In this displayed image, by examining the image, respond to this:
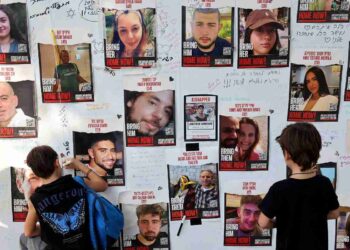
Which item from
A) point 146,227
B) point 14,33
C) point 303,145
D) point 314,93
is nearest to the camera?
point 303,145

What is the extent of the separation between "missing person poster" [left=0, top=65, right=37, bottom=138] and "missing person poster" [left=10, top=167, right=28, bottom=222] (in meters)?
0.20

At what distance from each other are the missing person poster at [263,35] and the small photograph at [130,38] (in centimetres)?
45

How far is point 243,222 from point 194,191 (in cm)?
33

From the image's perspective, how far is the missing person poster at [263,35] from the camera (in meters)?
2.09

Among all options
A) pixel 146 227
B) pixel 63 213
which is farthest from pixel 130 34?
pixel 146 227

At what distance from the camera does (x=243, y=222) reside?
229cm

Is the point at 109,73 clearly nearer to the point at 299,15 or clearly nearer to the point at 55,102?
the point at 55,102

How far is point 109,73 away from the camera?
2121 mm

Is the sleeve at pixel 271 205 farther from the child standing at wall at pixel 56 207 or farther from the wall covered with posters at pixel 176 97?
the child standing at wall at pixel 56 207

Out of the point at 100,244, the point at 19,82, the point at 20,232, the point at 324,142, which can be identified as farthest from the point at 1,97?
the point at 324,142

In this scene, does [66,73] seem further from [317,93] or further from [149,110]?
[317,93]

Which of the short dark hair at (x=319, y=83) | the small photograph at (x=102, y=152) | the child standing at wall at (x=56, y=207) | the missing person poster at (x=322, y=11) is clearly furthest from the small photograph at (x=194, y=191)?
the missing person poster at (x=322, y=11)

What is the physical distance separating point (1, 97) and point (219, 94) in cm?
112

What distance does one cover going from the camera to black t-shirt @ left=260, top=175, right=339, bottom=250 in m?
1.62
